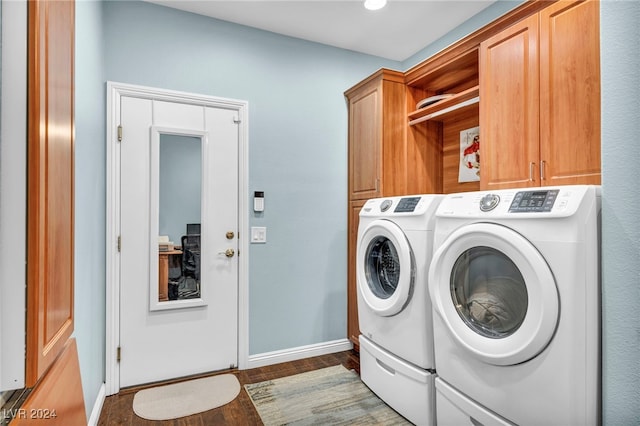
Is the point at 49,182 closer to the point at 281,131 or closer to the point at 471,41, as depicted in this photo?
the point at 281,131

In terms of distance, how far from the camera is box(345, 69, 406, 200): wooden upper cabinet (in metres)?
2.71

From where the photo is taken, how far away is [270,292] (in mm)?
2814

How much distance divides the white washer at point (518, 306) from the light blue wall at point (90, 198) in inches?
68.2

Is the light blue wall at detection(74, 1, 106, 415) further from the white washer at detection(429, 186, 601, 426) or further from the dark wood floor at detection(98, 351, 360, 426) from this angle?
the white washer at detection(429, 186, 601, 426)

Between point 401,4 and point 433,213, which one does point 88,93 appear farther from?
point 401,4

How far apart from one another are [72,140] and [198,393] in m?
1.89

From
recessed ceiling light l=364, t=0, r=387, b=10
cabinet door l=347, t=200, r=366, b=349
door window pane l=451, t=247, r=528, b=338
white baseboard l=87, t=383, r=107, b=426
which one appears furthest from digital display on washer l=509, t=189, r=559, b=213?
white baseboard l=87, t=383, r=107, b=426

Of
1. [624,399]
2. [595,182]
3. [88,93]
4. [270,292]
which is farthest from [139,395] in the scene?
[595,182]

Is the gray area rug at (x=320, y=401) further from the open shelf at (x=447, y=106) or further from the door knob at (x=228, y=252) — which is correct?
the open shelf at (x=447, y=106)

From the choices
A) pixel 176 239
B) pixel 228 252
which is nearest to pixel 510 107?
pixel 228 252

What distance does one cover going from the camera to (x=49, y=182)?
0.82 m

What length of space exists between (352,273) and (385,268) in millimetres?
759

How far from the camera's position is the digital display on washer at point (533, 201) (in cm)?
136

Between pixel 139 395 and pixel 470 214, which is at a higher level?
pixel 470 214
